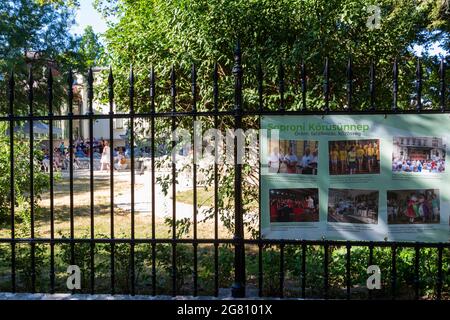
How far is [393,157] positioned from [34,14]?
27.0 m

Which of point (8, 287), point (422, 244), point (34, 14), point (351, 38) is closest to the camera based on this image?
point (422, 244)

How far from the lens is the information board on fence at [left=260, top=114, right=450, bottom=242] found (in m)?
3.69

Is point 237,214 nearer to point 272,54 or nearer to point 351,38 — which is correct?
point 272,54

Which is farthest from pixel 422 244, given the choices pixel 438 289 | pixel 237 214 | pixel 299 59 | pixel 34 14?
pixel 34 14

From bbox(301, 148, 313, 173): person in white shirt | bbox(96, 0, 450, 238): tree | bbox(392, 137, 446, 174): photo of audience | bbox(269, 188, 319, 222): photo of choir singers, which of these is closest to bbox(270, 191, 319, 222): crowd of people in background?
bbox(269, 188, 319, 222): photo of choir singers

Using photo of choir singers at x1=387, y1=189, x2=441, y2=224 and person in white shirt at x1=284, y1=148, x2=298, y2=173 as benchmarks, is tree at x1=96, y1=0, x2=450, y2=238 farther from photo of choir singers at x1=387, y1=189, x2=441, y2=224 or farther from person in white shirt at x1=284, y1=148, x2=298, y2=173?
photo of choir singers at x1=387, y1=189, x2=441, y2=224

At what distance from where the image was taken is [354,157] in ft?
12.3

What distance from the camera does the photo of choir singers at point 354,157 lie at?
373 cm

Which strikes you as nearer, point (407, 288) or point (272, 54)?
point (407, 288)

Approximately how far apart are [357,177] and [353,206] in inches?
10.1

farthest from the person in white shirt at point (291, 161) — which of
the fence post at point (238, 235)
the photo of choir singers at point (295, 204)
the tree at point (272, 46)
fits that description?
the tree at point (272, 46)

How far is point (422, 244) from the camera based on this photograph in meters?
3.68

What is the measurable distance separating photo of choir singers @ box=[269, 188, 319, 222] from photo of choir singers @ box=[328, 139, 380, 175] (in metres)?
0.29

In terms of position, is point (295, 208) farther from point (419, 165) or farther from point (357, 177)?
point (419, 165)
